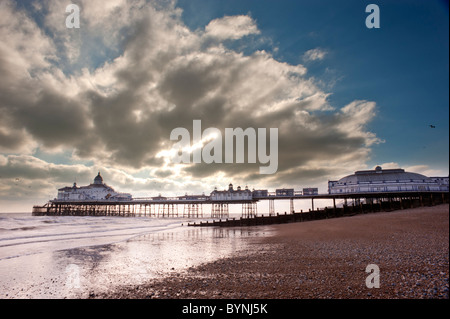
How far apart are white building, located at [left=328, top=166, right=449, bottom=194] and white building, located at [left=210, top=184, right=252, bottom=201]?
91.2 feet

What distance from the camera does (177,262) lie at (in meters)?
11.9

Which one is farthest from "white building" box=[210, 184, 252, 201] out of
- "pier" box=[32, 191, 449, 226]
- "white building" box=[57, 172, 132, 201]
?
"white building" box=[57, 172, 132, 201]

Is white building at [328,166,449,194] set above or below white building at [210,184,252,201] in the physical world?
above

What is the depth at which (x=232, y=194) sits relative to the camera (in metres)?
83.5

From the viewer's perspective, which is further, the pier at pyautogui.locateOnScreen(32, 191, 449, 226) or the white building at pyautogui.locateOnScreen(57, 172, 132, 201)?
the white building at pyautogui.locateOnScreen(57, 172, 132, 201)

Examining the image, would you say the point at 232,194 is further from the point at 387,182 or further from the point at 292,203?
the point at 387,182

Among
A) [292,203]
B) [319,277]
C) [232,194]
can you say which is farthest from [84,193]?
[319,277]

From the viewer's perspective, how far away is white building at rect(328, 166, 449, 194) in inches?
2271

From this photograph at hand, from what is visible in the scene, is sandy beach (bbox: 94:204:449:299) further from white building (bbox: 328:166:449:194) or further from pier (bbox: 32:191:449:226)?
white building (bbox: 328:166:449:194)

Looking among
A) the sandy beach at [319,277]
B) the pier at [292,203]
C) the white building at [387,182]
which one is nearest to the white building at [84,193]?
the pier at [292,203]
